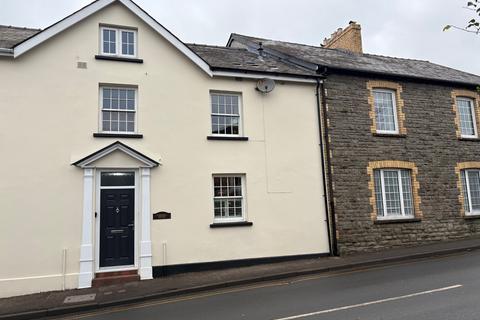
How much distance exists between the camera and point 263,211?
11867mm

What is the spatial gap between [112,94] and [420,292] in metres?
9.46

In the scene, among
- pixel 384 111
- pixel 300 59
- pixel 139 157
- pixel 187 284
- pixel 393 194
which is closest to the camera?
pixel 187 284

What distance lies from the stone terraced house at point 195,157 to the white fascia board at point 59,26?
1.5 inches

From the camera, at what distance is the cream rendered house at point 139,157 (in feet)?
32.5

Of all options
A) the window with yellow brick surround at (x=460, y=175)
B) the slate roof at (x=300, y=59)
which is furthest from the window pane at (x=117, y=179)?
the window with yellow brick surround at (x=460, y=175)

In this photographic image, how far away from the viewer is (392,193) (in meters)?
13.6

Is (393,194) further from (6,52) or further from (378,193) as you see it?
(6,52)

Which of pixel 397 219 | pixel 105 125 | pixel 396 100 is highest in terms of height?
pixel 396 100

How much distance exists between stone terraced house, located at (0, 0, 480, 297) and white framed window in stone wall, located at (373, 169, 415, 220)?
6 cm

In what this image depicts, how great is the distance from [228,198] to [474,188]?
10407mm

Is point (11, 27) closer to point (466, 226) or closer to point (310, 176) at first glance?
point (310, 176)

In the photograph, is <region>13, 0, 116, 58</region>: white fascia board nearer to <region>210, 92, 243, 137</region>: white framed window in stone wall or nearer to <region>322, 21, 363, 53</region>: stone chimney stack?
<region>210, 92, 243, 137</region>: white framed window in stone wall

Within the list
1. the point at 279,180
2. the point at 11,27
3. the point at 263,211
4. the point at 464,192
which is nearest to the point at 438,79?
the point at 464,192

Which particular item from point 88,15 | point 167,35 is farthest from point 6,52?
point 167,35
